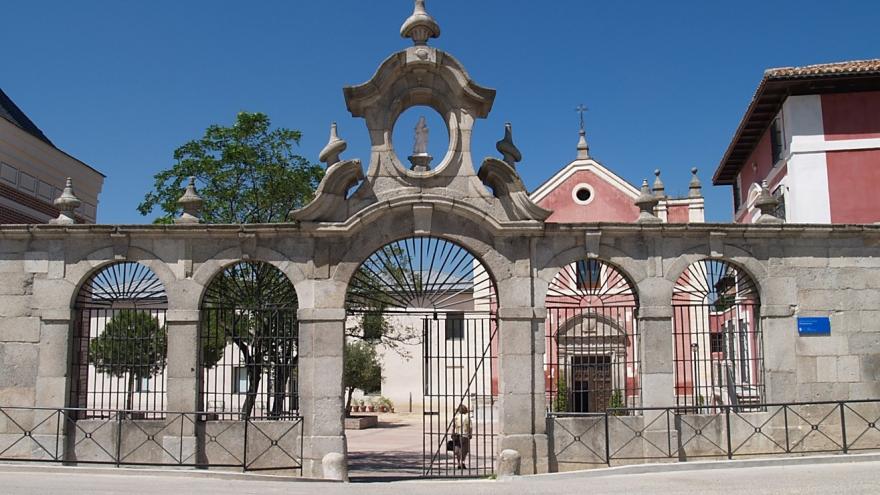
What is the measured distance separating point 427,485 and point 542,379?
2451 millimetres

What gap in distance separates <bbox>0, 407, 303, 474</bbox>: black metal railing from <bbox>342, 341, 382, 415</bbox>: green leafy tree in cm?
2006

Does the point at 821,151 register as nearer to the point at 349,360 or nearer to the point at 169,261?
the point at 169,261

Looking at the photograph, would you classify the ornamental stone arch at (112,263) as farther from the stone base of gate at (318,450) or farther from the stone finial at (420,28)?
the stone finial at (420,28)

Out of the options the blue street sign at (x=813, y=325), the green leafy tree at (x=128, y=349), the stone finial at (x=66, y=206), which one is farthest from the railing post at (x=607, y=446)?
the stone finial at (x=66, y=206)

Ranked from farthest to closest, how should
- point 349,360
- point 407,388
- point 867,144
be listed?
point 407,388, point 349,360, point 867,144

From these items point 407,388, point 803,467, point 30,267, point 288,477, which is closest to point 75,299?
point 30,267

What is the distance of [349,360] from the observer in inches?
1332

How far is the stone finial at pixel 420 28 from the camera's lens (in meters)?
12.9

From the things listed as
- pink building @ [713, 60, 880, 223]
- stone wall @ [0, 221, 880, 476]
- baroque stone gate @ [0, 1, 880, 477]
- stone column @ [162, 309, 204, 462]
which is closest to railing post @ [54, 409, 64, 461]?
baroque stone gate @ [0, 1, 880, 477]

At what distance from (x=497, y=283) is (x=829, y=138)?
13.3 m

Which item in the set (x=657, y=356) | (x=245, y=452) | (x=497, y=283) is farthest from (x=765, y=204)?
(x=245, y=452)

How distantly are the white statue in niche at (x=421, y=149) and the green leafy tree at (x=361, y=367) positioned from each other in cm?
2007

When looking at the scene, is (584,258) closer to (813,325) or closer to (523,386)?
(523,386)

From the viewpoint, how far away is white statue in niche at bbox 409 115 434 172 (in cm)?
1327
